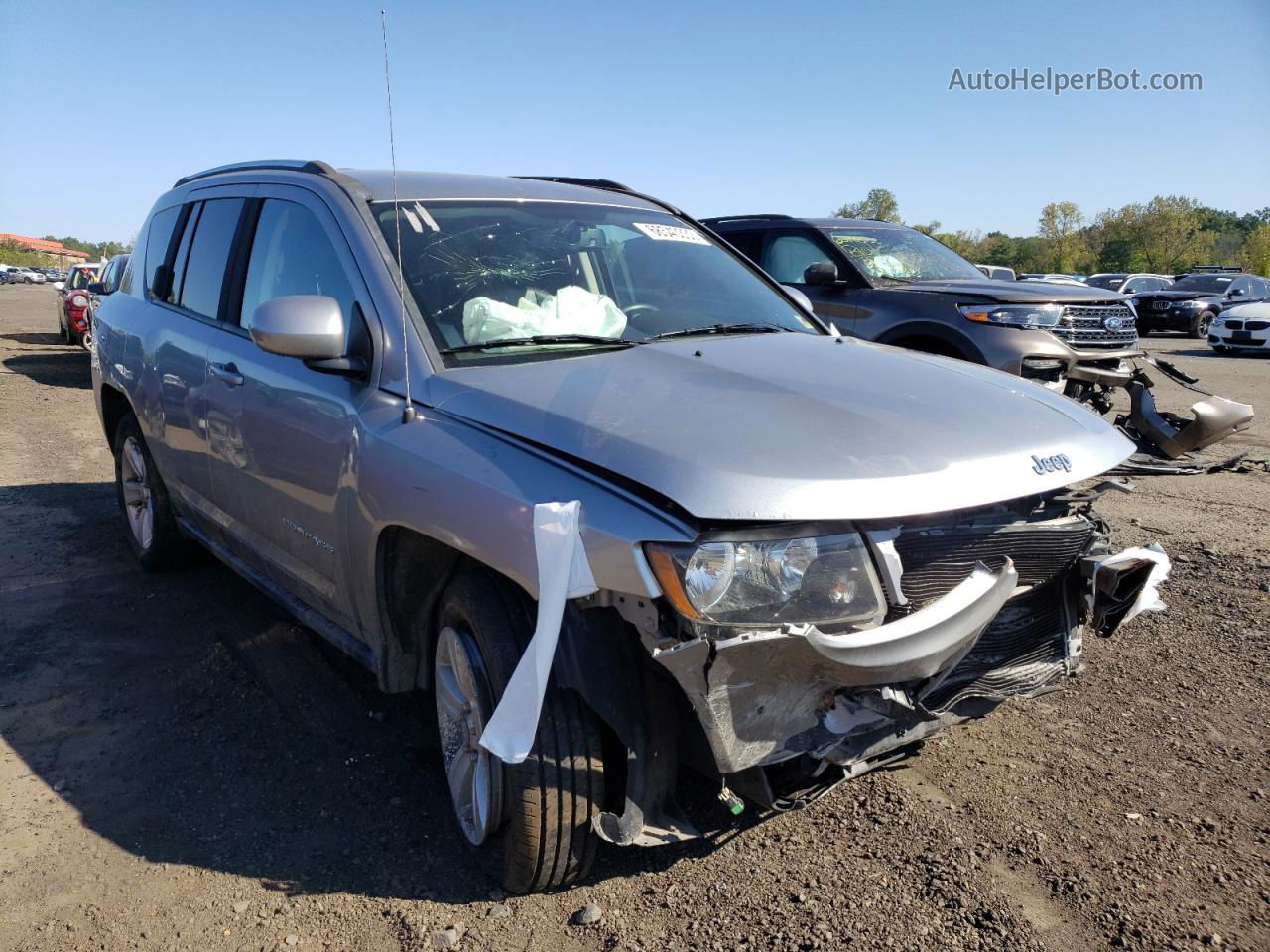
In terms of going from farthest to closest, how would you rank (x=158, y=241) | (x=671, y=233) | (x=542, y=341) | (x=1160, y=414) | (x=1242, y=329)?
(x=1242, y=329) < (x=1160, y=414) < (x=158, y=241) < (x=671, y=233) < (x=542, y=341)

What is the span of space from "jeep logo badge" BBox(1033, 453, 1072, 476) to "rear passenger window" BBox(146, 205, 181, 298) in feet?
14.2

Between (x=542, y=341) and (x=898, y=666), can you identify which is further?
(x=542, y=341)

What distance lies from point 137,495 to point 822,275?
17.2ft

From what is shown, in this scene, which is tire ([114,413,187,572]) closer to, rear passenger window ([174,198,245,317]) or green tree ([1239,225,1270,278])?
rear passenger window ([174,198,245,317])

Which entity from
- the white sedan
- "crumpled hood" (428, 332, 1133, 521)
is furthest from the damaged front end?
the white sedan

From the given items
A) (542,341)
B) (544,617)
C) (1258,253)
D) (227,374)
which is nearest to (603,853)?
(544,617)

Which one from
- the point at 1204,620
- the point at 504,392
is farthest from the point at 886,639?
the point at 1204,620

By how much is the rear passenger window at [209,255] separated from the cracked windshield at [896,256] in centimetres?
538

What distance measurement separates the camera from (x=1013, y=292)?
7629 millimetres

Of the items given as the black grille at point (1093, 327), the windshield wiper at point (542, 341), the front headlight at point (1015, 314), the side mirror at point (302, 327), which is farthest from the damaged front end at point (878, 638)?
the black grille at point (1093, 327)

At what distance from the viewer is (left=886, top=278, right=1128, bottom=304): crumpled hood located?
24.7 ft

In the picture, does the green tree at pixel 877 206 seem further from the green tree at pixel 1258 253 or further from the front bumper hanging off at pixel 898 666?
the front bumper hanging off at pixel 898 666

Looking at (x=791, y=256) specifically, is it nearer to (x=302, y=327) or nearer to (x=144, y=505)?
(x=144, y=505)

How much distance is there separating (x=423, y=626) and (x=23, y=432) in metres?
9.04
